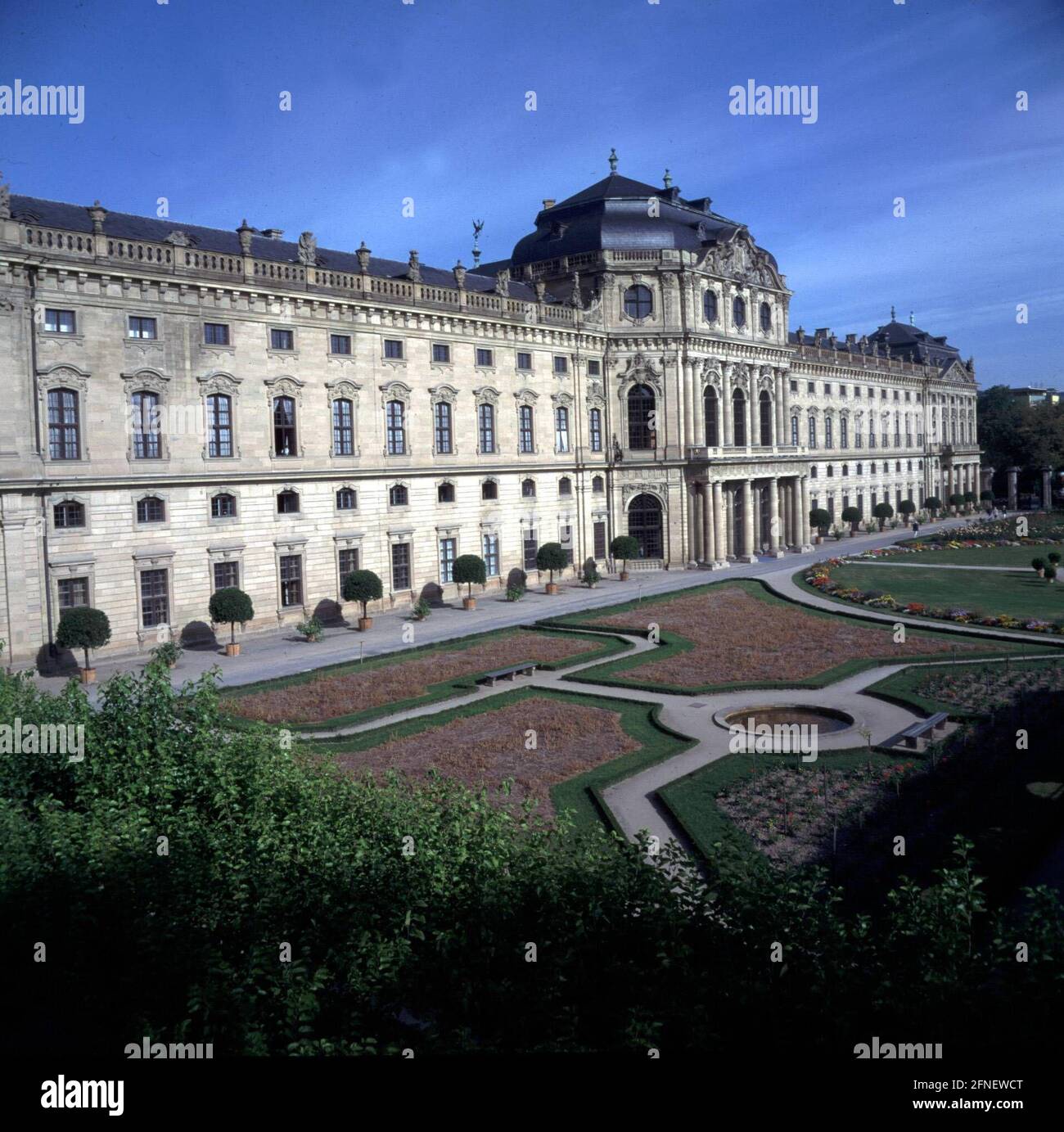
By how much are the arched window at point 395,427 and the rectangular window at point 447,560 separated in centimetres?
553

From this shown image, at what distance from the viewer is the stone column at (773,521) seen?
70.0 metres

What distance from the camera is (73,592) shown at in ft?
120

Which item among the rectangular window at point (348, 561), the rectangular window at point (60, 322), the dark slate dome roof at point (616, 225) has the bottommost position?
the rectangular window at point (348, 561)

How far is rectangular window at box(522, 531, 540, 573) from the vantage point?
56656 mm

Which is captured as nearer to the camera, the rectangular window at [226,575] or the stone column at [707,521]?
the rectangular window at [226,575]

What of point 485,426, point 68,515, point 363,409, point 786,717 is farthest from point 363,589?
point 786,717

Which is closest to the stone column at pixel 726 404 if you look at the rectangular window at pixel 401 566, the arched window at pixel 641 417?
the arched window at pixel 641 417

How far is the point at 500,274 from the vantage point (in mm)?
54594

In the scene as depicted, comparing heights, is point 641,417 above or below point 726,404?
below

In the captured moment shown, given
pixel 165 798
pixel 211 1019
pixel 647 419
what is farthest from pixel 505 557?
pixel 211 1019

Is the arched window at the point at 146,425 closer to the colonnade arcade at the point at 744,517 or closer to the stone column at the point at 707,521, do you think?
the colonnade arcade at the point at 744,517

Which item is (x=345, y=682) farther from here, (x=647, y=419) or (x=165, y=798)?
(x=647, y=419)

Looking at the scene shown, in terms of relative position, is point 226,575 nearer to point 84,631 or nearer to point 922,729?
point 84,631

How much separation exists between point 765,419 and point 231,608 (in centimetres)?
4478
